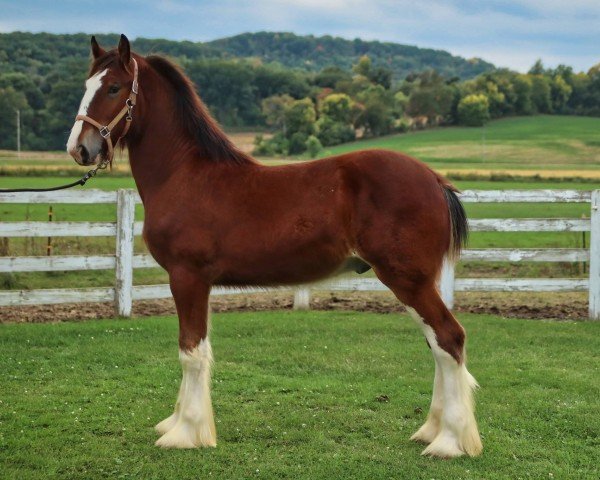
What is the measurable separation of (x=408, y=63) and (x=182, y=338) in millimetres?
119701

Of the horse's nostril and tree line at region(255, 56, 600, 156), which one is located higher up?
tree line at region(255, 56, 600, 156)

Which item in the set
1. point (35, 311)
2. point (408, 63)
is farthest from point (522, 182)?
point (408, 63)

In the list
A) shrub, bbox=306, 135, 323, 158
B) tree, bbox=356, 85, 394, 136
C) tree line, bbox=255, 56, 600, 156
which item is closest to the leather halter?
shrub, bbox=306, 135, 323, 158

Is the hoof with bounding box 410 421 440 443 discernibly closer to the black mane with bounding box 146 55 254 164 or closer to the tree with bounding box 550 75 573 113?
the black mane with bounding box 146 55 254 164

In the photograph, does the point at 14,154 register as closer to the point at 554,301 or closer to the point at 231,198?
the point at 554,301

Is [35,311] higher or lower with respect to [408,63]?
lower

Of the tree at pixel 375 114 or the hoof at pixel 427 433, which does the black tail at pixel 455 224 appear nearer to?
the hoof at pixel 427 433

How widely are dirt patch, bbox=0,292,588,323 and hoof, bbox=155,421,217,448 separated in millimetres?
4703

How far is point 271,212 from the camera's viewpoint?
14.8 ft

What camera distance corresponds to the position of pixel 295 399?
553 centimetres

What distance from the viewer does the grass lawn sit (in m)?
4.20

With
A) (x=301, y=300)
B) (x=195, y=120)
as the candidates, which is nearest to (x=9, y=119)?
(x=301, y=300)

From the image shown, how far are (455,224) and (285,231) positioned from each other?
1168 mm

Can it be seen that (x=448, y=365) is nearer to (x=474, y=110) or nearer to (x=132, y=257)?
(x=132, y=257)
